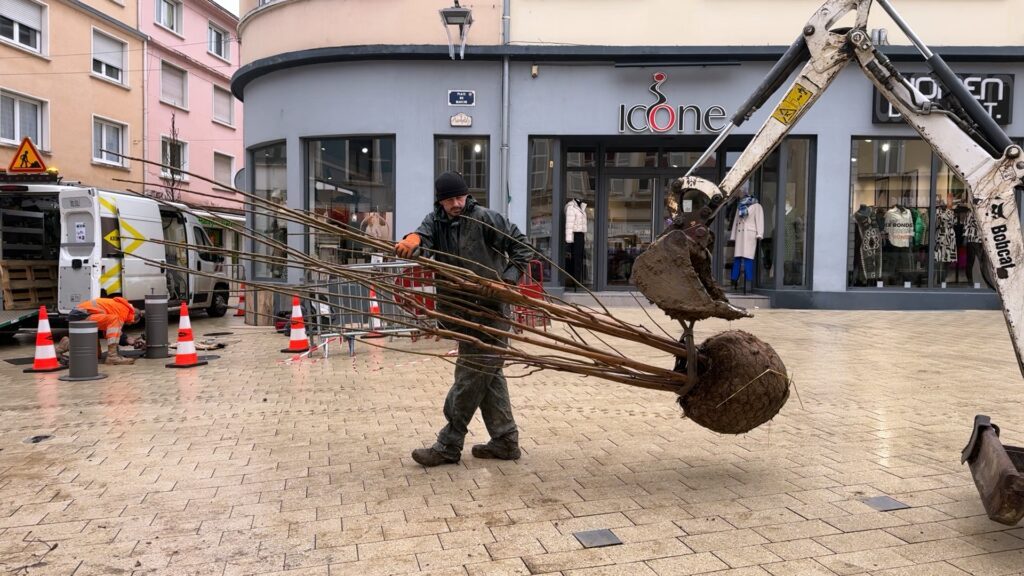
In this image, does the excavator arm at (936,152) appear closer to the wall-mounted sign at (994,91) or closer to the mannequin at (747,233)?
the mannequin at (747,233)

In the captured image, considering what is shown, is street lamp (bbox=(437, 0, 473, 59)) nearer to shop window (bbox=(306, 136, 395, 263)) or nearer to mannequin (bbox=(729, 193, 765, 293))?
shop window (bbox=(306, 136, 395, 263))

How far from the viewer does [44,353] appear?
820 centimetres

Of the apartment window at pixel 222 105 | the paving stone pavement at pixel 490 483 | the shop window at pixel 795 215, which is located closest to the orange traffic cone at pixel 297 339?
the paving stone pavement at pixel 490 483

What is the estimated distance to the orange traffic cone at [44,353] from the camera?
26.7ft

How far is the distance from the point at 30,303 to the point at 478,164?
8414 mm

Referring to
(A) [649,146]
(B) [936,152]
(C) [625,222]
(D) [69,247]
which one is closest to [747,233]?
(C) [625,222]

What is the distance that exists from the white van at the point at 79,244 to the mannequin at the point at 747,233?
1003 centimetres

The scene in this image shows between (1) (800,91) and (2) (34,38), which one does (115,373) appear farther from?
(2) (34,38)

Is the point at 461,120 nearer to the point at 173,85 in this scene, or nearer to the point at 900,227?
the point at 900,227

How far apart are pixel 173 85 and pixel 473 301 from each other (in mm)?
27660

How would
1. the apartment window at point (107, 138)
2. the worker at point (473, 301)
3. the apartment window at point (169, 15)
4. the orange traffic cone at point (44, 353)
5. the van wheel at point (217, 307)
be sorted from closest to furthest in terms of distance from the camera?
the worker at point (473, 301), the orange traffic cone at point (44, 353), the van wheel at point (217, 307), the apartment window at point (107, 138), the apartment window at point (169, 15)

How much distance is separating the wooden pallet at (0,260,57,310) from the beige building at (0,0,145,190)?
31.1ft

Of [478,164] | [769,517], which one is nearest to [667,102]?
[478,164]

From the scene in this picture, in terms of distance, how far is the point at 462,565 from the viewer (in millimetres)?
2977
